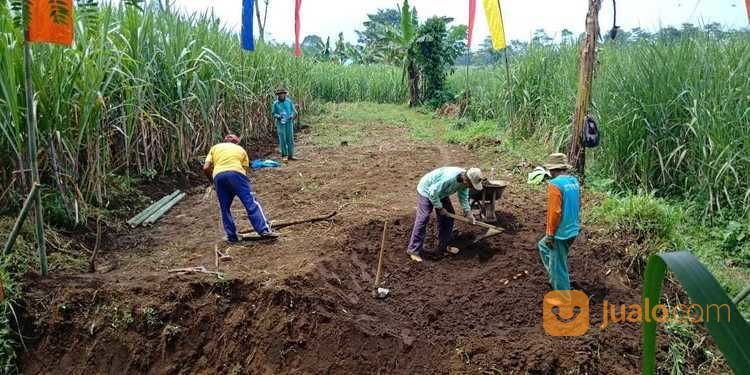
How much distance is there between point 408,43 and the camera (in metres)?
16.3

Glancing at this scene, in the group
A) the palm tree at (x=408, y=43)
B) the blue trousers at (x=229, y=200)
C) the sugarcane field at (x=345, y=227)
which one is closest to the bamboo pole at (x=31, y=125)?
the sugarcane field at (x=345, y=227)

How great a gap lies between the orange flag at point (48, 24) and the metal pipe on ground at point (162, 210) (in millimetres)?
2412

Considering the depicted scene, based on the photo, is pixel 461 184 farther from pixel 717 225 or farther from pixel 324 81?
pixel 324 81

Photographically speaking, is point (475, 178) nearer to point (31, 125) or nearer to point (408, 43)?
point (31, 125)

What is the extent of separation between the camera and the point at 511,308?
385cm

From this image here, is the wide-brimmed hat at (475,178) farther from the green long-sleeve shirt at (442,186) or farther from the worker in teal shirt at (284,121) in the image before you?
the worker in teal shirt at (284,121)

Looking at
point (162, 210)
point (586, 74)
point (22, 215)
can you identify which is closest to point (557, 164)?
point (586, 74)

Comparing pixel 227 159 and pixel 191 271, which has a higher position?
pixel 227 159

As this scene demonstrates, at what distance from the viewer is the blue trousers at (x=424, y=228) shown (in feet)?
15.1

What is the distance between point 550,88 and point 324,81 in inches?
459

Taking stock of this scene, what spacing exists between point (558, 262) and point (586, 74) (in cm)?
253

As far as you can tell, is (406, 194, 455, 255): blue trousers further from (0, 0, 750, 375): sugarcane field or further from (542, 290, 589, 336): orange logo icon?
(542, 290, 589, 336): orange logo icon

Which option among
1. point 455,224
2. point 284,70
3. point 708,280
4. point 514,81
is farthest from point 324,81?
point 708,280

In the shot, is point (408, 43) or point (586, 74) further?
point (408, 43)
